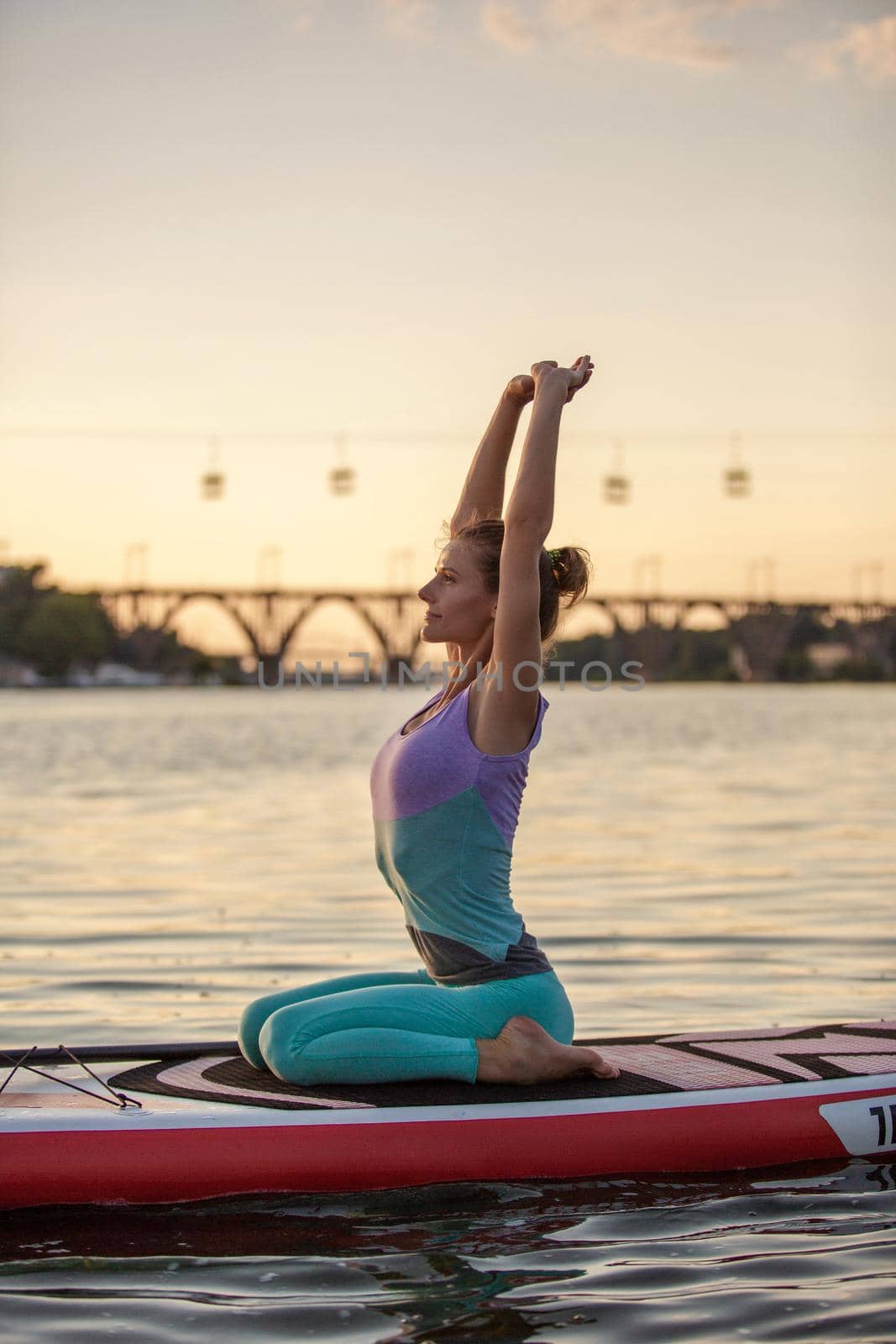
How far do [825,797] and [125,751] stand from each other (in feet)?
49.3

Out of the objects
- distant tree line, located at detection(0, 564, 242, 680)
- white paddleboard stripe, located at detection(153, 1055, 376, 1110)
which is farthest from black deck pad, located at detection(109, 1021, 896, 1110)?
distant tree line, located at detection(0, 564, 242, 680)

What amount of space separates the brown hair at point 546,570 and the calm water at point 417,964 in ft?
4.74

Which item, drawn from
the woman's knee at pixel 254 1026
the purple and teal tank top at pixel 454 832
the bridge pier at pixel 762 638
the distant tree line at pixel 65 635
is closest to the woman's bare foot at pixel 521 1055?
the purple and teal tank top at pixel 454 832

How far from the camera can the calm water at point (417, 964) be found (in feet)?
11.7

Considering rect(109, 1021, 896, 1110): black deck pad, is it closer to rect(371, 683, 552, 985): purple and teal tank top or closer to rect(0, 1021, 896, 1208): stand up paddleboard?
rect(0, 1021, 896, 1208): stand up paddleboard

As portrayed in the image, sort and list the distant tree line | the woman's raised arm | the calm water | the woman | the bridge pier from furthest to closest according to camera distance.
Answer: the bridge pier
the distant tree line
the woman's raised arm
the woman
the calm water

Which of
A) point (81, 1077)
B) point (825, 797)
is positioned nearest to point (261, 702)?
point (825, 797)

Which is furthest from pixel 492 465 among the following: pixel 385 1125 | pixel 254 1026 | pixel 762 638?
pixel 762 638

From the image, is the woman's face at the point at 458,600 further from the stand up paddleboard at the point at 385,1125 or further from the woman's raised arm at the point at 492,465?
the stand up paddleboard at the point at 385,1125

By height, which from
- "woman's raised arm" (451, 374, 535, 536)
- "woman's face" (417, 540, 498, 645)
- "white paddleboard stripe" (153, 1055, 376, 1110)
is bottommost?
"white paddleboard stripe" (153, 1055, 376, 1110)

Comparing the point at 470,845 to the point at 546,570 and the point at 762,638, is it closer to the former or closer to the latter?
the point at 546,570

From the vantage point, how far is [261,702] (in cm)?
8256

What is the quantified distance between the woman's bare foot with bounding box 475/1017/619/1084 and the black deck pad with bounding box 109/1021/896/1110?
3 centimetres

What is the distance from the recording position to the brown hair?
13.1 feet
